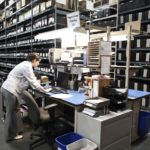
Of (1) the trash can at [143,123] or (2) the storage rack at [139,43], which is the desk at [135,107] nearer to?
(1) the trash can at [143,123]

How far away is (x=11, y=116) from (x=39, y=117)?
2.03 ft

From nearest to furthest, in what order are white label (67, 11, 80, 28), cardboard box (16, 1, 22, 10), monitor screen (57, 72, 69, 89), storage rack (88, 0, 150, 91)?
white label (67, 11, 80, 28) → monitor screen (57, 72, 69, 89) → storage rack (88, 0, 150, 91) → cardboard box (16, 1, 22, 10)

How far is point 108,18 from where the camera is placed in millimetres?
5441

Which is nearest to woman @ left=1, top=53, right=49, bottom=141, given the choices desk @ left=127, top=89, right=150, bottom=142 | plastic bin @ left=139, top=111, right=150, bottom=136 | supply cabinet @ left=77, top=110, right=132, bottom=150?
supply cabinet @ left=77, top=110, right=132, bottom=150

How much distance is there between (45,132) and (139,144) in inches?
56.0

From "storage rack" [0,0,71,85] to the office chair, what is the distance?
2057mm

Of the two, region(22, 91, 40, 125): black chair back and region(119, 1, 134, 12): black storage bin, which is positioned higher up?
region(119, 1, 134, 12): black storage bin

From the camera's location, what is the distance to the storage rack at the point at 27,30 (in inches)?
180

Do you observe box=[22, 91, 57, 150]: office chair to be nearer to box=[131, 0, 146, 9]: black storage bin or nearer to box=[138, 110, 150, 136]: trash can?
box=[138, 110, 150, 136]: trash can

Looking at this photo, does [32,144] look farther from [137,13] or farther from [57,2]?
[137,13]

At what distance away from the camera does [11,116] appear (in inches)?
110

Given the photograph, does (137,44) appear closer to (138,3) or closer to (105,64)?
(138,3)

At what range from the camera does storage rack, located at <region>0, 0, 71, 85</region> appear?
15.0 ft

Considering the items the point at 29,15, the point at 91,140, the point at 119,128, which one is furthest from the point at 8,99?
the point at 29,15
